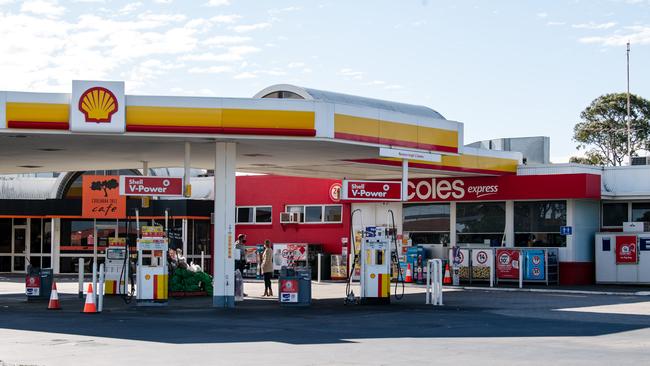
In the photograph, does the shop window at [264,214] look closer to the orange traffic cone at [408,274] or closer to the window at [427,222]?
the window at [427,222]

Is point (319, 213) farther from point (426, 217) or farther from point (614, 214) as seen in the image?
point (614, 214)

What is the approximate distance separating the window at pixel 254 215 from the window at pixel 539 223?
1207 centimetres

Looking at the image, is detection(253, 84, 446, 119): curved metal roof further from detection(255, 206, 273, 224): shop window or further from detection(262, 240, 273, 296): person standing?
detection(255, 206, 273, 224): shop window

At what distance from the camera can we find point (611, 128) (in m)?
80.9

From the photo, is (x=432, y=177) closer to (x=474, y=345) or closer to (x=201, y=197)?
(x=201, y=197)

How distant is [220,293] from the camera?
25172 millimetres

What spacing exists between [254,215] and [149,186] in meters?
21.2

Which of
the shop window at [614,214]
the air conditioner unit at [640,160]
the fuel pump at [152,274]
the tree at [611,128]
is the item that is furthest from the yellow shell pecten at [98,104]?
the tree at [611,128]

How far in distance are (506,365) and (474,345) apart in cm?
252

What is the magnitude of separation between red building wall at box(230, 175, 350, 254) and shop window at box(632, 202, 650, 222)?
11.6 meters

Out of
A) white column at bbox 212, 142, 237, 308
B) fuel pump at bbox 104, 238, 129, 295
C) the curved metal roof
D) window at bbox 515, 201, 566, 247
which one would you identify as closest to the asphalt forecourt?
white column at bbox 212, 142, 237, 308

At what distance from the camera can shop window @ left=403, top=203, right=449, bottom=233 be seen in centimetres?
3972

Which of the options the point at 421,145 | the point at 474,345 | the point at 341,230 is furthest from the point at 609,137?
the point at 474,345

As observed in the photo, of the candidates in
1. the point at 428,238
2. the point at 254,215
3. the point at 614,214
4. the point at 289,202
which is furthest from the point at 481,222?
the point at 254,215
